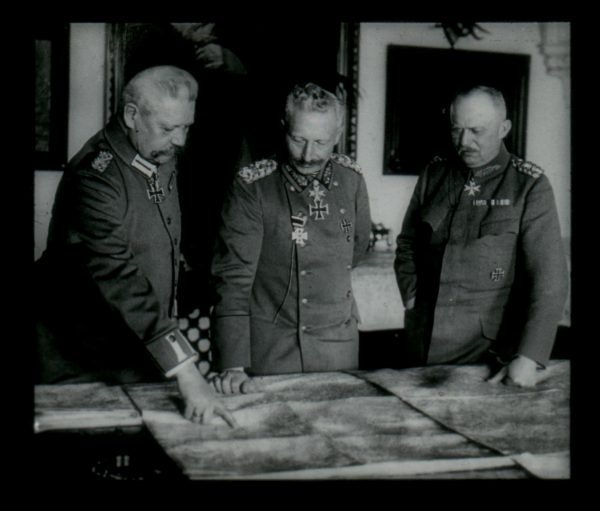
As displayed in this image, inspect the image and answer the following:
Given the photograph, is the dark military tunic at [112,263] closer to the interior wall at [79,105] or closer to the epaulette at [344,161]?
the interior wall at [79,105]

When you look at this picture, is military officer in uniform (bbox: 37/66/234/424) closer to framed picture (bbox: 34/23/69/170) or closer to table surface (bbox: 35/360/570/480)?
table surface (bbox: 35/360/570/480)

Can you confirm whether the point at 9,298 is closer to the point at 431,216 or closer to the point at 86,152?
the point at 86,152

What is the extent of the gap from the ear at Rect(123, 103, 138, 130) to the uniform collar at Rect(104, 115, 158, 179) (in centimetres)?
1

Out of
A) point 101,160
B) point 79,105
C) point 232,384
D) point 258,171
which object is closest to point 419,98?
point 258,171

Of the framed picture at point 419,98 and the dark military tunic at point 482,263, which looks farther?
the framed picture at point 419,98

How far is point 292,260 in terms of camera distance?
190 centimetres

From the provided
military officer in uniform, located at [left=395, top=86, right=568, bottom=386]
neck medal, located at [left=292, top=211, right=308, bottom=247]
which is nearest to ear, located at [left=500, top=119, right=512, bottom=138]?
military officer in uniform, located at [left=395, top=86, right=568, bottom=386]

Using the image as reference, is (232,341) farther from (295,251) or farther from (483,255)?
(483,255)

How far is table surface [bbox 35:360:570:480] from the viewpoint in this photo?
1270 mm

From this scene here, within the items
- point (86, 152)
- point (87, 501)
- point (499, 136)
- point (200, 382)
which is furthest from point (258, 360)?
point (499, 136)

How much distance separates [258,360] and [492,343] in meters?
0.65

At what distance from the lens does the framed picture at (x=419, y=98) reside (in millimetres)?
2561

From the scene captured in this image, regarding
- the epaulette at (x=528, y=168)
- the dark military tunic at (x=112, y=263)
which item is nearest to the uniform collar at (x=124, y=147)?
the dark military tunic at (x=112, y=263)

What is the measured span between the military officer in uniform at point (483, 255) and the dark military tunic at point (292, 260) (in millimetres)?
196
